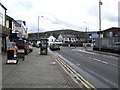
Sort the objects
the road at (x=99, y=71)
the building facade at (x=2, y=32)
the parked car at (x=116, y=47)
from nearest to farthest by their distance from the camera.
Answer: the road at (x=99, y=71)
the building facade at (x=2, y=32)
the parked car at (x=116, y=47)

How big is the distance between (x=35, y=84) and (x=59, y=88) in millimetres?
1417

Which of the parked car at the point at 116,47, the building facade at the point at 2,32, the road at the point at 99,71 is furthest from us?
the parked car at the point at 116,47

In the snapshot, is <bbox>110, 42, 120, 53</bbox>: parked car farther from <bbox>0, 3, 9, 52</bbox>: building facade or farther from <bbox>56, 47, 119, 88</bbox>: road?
<bbox>56, 47, 119, 88</bbox>: road

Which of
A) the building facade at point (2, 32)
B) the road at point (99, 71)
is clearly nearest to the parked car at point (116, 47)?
the building facade at point (2, 32)

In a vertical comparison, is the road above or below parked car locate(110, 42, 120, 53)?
below

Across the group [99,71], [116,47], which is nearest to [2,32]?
[116,47]

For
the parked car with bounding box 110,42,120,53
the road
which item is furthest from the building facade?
the parked car with bounding box 110,42,120,53

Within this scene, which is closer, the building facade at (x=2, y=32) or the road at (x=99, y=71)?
the road at (x=99, y=71)

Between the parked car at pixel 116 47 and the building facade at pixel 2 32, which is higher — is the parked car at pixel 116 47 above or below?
below

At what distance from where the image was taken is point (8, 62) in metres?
22.5

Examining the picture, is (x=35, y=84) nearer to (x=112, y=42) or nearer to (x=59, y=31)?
(x=112, y=42)

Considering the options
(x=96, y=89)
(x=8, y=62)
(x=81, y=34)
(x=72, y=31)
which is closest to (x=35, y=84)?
(x=96, y=89)

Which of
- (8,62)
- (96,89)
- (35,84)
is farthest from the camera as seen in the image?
(8,62)

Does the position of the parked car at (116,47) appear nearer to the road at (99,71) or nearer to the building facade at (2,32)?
the building facade at (2,32)
